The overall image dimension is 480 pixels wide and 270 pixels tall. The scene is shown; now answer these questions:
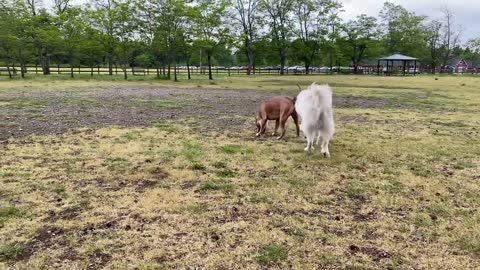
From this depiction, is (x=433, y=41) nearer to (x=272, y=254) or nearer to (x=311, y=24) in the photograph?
(x=311, y=24)

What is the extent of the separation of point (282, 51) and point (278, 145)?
4936 centimetres

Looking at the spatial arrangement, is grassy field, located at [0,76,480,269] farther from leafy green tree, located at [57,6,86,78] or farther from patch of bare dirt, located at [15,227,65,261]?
leafy green tree, located at [57,6,86,78]

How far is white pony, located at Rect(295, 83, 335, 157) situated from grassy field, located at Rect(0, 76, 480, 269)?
0.40m

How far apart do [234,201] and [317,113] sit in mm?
2529

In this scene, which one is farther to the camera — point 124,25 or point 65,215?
point 124,25

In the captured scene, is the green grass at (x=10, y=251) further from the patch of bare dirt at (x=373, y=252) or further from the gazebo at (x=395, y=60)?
the gazebo at (x=395, y=60)

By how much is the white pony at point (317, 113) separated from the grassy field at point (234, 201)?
15.9 inches

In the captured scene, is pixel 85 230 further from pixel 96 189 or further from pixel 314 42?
pixel 314 42

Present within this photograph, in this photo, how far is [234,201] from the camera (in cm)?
434

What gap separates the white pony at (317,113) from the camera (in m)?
6.10

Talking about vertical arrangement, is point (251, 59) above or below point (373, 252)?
above

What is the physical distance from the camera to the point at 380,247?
326 centimetres

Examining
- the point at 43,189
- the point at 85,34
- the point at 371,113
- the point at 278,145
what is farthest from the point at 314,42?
the point at 43,189

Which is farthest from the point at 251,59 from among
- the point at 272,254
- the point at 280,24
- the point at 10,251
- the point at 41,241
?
the point at 10,251
